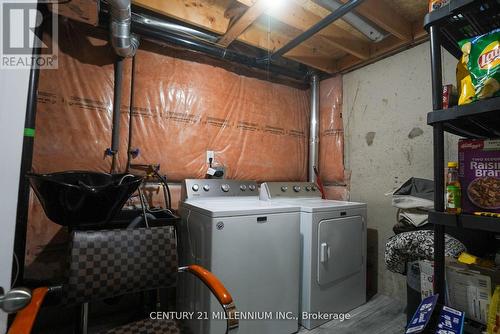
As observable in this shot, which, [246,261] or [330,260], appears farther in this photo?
[330,260]

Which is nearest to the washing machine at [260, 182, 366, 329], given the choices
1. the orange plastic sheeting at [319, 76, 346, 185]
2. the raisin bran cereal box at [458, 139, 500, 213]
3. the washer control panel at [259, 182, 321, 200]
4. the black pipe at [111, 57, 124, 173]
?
the washer control panel at [259, 182, 321, 200]

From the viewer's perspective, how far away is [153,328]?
1088mm

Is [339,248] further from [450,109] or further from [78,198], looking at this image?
[78,198]

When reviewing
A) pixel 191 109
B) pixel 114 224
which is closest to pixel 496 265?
pixel 114 224

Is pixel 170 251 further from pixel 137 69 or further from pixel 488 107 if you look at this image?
pixel 137 69

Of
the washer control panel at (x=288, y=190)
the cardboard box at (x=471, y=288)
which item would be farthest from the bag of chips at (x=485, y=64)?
the washer control panel at (x=288, y=190)

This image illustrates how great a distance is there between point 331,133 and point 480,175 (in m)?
1.97

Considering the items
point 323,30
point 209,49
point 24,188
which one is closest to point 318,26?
point 323,30

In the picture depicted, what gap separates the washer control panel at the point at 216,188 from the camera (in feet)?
6.45

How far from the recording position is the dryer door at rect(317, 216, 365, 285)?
1.79m

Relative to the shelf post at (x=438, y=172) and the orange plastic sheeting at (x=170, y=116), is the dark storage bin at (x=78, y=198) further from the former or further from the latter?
the shelf post at (x=438, y=172)

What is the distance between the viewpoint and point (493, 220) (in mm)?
747

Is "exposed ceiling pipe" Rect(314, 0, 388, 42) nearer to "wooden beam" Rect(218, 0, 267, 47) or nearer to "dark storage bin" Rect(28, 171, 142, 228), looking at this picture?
"wooden beam" Rect(218, 0, 267, 47)

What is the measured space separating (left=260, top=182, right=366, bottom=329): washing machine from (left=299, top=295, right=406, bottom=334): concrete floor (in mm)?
52
